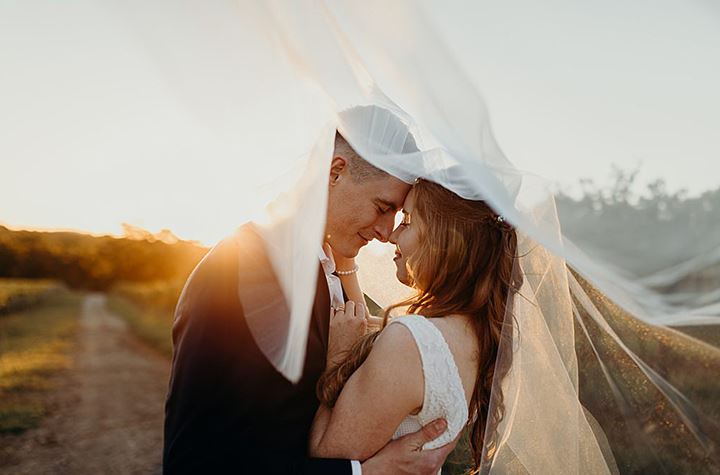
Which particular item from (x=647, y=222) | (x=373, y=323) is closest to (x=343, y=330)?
(x=373, y=323)

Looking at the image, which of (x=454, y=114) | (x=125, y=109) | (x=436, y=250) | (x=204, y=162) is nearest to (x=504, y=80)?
(x=454, y=114)

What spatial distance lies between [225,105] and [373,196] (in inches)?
42.9

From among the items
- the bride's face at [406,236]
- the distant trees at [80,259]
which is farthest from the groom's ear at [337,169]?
the distant trees at [80,259]

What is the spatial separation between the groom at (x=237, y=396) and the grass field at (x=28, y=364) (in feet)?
29.2

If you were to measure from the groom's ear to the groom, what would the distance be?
2.17 feet

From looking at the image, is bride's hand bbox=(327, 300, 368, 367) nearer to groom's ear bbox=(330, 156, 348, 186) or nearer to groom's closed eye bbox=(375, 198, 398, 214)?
groom's closed eye bbox=(375, 198, 398, 214)

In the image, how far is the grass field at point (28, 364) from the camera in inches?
421

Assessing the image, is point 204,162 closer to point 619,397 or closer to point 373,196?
point 373,196

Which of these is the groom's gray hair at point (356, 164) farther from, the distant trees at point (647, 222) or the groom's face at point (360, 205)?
the distant trees at point (647, 222)

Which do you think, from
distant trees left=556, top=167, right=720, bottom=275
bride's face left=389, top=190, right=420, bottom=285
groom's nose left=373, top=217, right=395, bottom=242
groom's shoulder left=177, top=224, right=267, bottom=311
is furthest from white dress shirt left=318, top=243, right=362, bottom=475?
distant trees left=556, top=167, right=720, bottom=275

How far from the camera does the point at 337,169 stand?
306 cm

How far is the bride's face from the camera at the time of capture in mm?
2859

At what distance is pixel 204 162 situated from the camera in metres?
2.26

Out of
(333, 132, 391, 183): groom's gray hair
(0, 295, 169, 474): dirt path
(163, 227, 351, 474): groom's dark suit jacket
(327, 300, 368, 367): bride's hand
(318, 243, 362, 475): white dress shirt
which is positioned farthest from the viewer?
(0, 295, 169, 474): dirt path
